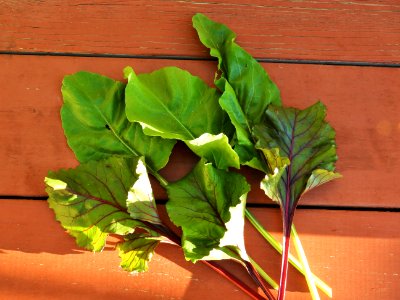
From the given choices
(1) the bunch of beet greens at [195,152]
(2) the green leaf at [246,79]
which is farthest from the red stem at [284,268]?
(2) the green leaf at [246,79]

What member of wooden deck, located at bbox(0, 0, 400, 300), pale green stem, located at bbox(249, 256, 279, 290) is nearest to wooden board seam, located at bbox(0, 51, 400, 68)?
wooden deck, located at bbox(0, 0, 400, 300)

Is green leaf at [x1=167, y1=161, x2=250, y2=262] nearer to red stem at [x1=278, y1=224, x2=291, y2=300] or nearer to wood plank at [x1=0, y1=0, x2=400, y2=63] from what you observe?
red stem at [x1=278, y1=224, x2=291, y2=300]

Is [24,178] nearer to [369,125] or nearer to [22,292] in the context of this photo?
[22,292]

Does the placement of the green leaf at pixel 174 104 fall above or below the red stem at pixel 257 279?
above

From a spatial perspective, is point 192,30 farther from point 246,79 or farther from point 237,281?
point 237,281

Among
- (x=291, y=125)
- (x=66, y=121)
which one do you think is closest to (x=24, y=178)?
(x=66, y=121)

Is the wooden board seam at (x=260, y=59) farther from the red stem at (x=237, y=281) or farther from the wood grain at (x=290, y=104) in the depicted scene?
the red stem at (x=237, y=281)
